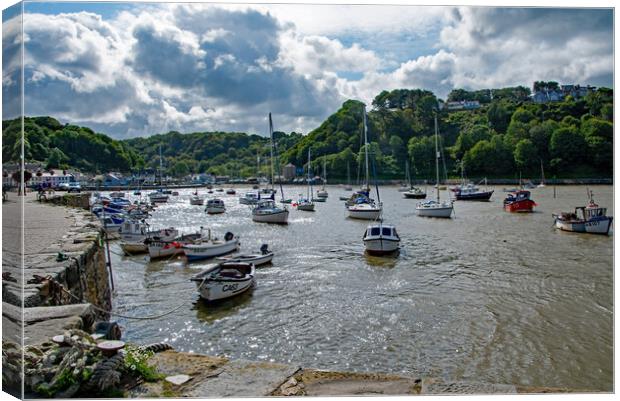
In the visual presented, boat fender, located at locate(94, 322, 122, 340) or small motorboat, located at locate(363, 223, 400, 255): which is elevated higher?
boat fender, located at locate(94, 322, 122, 340)

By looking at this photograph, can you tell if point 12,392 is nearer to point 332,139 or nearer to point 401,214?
point 401,214

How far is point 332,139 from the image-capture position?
12812cm

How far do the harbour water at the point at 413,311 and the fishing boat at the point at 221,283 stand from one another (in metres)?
0.37

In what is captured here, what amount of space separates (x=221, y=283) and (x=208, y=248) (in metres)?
7.95

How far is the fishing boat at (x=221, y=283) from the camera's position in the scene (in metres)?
15.2

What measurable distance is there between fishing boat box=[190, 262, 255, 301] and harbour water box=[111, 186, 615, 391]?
374 mm

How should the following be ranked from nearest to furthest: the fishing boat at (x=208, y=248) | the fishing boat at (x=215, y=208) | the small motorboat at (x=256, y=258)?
the small motorboat at (x=256, y=258) → the fishing boat at (x=208, y=248) → the fishing boat at (x=215, y=208)

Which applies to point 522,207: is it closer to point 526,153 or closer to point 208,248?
point 208,248

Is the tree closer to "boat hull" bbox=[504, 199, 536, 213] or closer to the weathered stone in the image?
"boat hull" bbox=[504, 199, 536, 213]

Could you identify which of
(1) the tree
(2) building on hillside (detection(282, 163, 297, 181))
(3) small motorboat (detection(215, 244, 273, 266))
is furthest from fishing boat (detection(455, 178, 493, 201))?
(2) building on hillside (detection(282, 163, 297, 181))

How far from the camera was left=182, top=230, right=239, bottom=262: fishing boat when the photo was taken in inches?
884

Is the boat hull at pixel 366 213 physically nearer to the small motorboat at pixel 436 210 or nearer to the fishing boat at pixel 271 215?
the small motorboat at pixel 436 210

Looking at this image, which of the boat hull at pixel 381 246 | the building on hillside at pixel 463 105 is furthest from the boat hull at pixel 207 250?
the building on hillside at pixel 463 105

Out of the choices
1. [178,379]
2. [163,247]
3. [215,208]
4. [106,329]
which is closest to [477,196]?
[215,208]
